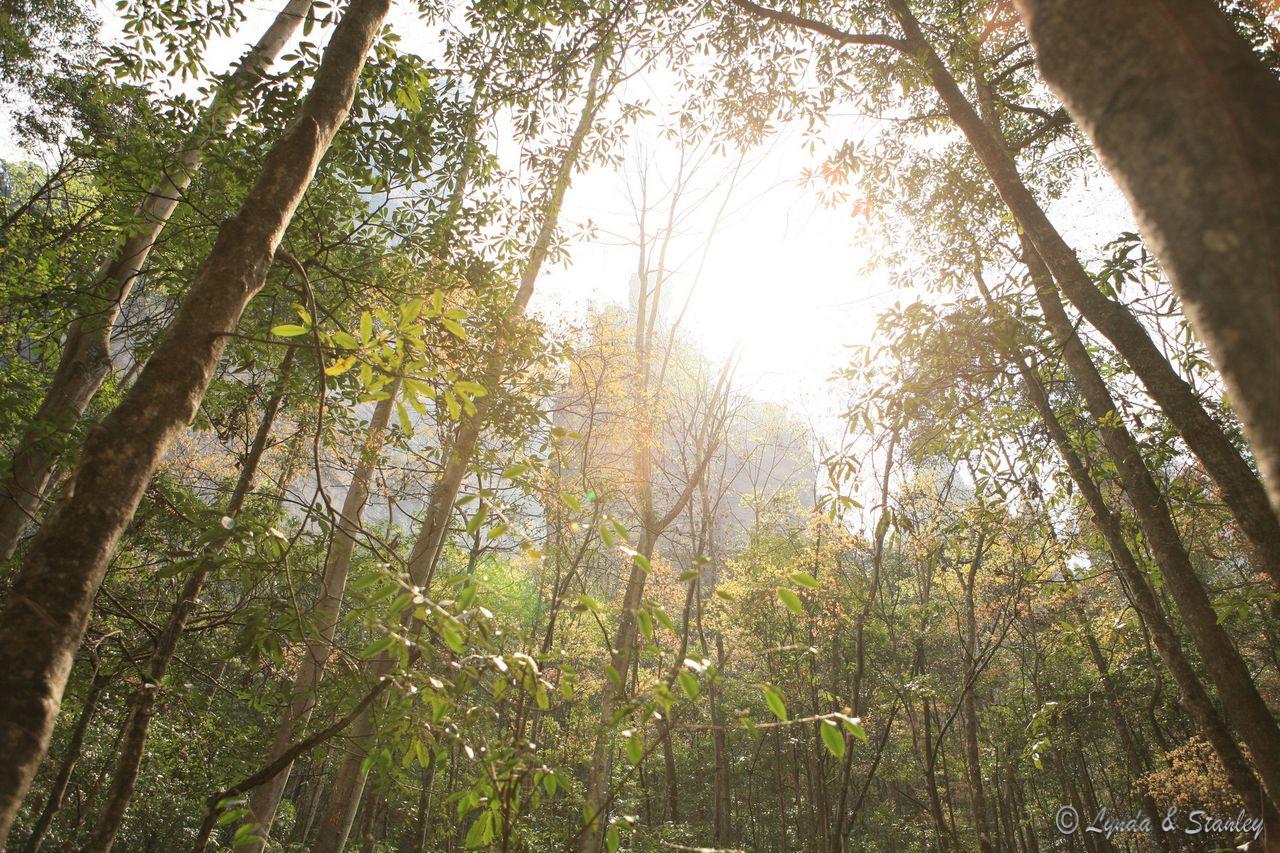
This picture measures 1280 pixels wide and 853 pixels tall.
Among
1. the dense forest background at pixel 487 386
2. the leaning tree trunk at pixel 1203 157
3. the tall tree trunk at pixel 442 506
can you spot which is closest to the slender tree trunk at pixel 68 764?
the dense forest background at pixel 487 386

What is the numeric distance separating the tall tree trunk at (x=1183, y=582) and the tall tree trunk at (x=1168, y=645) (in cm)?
33

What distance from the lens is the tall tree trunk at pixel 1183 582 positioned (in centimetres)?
278

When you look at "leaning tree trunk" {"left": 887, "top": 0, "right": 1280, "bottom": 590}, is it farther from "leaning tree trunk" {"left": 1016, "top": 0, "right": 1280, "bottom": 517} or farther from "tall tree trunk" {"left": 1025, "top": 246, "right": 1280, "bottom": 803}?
"leaning tree trunk" {"left": 1016, "top": 0, "right": 1280, "bottom": 517}

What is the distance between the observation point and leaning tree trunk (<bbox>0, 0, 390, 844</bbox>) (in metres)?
0.96

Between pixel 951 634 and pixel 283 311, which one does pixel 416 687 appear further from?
pixel 951 634

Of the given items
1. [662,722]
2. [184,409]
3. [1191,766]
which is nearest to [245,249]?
[184,409]

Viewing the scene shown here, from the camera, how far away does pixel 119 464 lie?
1.23 metres

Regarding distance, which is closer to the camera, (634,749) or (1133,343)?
(634,749)

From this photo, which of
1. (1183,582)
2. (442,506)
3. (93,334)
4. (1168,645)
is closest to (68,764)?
(442,506)

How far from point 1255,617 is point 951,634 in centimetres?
795

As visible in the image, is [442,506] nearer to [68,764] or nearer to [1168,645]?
[68,764]

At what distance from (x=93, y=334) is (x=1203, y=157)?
6478 millimetres

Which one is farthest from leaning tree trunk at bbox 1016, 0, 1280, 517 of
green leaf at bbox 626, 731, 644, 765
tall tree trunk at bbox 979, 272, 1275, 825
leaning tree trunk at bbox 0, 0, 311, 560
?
leaning tree trunk at bbox 0, 0, 311, 560

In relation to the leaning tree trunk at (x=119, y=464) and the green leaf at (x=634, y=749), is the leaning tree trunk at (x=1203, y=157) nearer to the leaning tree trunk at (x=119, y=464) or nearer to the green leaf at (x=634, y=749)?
the green leaf at (x=634, y=749)
